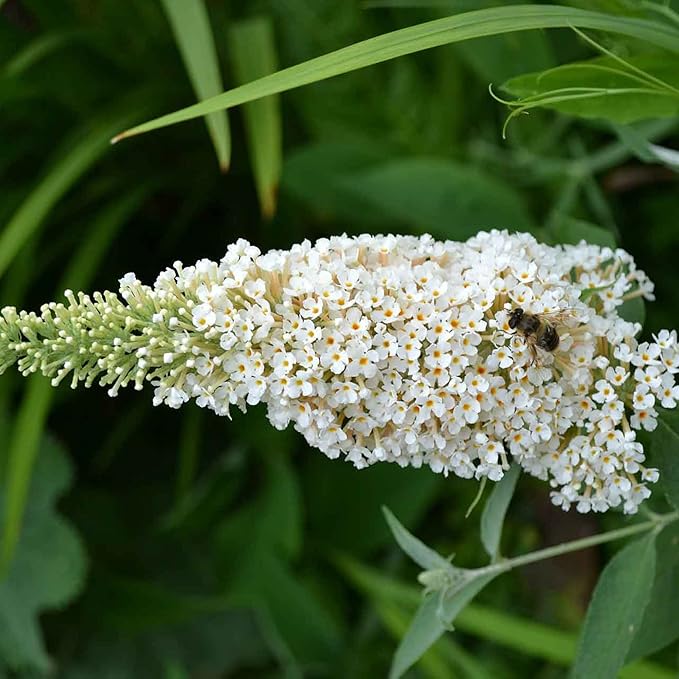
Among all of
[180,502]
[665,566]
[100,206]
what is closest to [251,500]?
[180,502]

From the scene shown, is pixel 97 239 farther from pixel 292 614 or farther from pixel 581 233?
pixel 581 233

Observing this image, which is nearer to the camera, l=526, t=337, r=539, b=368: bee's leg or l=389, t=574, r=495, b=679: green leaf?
l=526, t=337, r=539, b=368: bee's leg

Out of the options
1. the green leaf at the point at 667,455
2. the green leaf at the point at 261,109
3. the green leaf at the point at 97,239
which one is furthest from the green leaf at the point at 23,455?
the green leaf at the point at 667,455

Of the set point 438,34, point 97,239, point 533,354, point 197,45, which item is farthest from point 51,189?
point 533,354

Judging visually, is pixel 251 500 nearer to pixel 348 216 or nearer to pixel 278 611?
pixel 278 611

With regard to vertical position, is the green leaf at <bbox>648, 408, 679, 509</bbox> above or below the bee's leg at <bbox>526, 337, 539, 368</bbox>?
below

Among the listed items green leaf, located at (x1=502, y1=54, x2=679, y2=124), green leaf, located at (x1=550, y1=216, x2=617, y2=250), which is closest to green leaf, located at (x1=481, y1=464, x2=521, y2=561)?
green leaf, located at (x1=550, y1=216, x2=617, y2=250)

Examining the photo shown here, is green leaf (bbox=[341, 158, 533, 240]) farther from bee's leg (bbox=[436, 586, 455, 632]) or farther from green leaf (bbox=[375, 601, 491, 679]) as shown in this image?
bee's leg (bbox=[436, 586, 455, 632])
